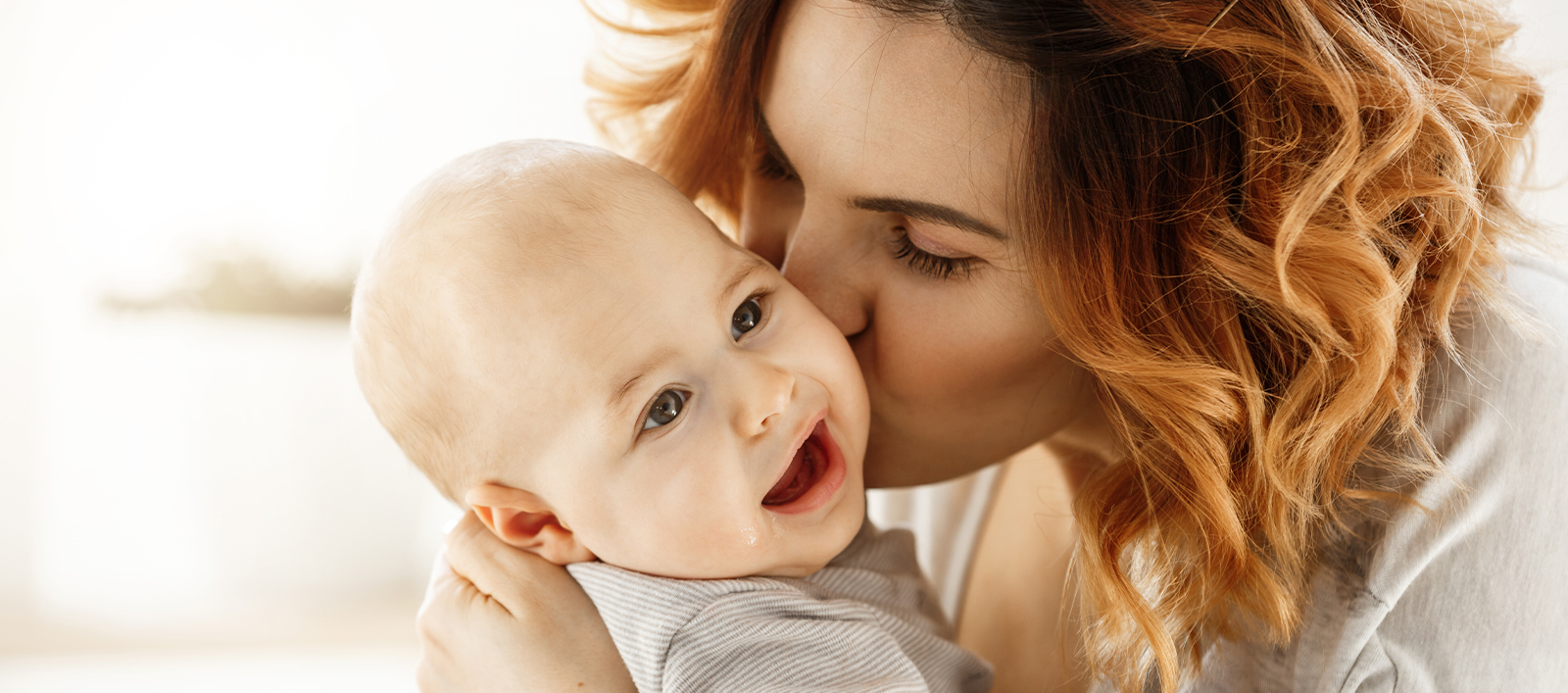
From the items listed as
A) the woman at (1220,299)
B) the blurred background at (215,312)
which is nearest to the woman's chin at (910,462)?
the woman at (1220,299)

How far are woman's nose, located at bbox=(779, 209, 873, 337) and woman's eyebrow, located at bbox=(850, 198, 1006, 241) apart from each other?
0.07 m

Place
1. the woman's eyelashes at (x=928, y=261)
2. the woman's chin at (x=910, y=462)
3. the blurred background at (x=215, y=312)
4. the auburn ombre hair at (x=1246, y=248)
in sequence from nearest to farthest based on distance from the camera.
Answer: the auburn ombre hair at (x=1246, y=248) → the woman's eyelashes at (x=928, y=261) → the woman's chin at (x=910, y=462) → the blurred background at (x=215, y=312)

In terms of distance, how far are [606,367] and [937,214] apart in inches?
Answer: 13.2

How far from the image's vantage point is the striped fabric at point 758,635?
0.90 metres

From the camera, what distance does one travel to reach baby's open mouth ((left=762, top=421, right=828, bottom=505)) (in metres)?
1.02

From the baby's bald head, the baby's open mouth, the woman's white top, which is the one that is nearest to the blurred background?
the baby's bald head

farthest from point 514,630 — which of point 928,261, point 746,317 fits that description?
point 928,261

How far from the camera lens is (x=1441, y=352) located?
3.26ft

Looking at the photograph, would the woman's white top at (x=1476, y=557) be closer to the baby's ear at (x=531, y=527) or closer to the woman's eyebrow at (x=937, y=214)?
the woman's eyebrow at (x=937, y=214)

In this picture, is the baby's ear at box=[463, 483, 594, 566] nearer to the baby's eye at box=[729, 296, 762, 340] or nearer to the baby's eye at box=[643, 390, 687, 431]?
the baby's eye at box=[643, 390, 687, 431]

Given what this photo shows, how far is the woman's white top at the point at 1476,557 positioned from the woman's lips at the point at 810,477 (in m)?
0.48

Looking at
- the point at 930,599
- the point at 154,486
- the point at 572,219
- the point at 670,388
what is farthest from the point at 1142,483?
the point at 154,486

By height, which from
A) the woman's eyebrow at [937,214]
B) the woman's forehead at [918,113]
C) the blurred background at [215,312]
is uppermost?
the woman's forehead at [918,113]

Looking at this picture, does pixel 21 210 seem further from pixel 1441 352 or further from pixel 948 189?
pixel 1441 352
